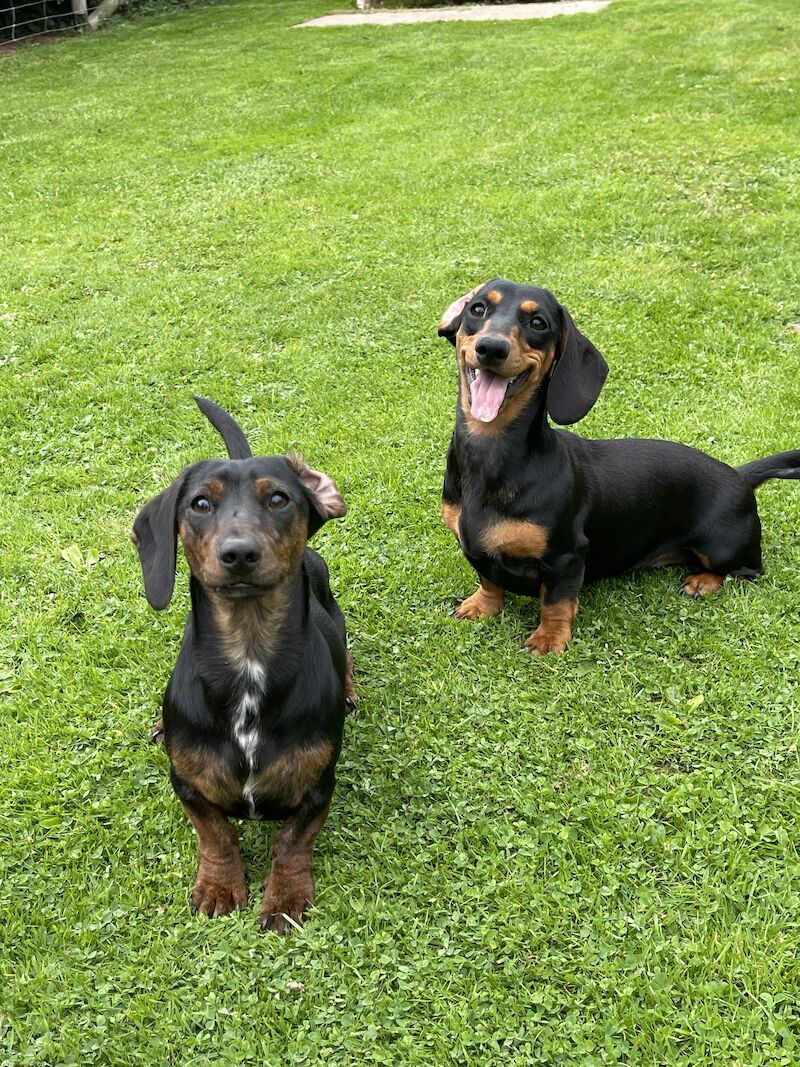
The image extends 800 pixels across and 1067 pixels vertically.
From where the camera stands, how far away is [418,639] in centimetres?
392

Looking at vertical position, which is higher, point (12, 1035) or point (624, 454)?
point (624, 454)

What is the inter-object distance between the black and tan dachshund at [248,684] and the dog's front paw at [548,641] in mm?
1252

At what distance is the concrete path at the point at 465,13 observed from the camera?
1688cm

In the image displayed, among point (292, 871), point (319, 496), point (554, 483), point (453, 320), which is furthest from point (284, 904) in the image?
point (453, 320)

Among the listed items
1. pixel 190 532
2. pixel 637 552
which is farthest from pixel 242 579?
pixel 637 552

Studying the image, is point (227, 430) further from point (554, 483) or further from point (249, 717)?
point (554, 483)

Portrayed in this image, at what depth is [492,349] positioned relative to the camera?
321 centimetres

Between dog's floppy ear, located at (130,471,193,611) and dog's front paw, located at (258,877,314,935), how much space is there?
0.99 meters

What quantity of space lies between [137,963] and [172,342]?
185 inches

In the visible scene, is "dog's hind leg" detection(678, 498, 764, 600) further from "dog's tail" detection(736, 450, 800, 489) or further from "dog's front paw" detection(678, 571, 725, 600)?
"dog's tail" detection(736, 450, 800, 489)

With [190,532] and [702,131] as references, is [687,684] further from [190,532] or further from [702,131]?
[702,131]

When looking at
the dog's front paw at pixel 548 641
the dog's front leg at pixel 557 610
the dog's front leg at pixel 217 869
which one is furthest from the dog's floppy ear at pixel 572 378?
the dog's front leg at pixel 217 869

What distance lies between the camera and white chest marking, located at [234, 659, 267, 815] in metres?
2.61

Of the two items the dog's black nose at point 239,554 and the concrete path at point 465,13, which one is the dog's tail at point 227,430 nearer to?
the dog's black nose at point 239,554
